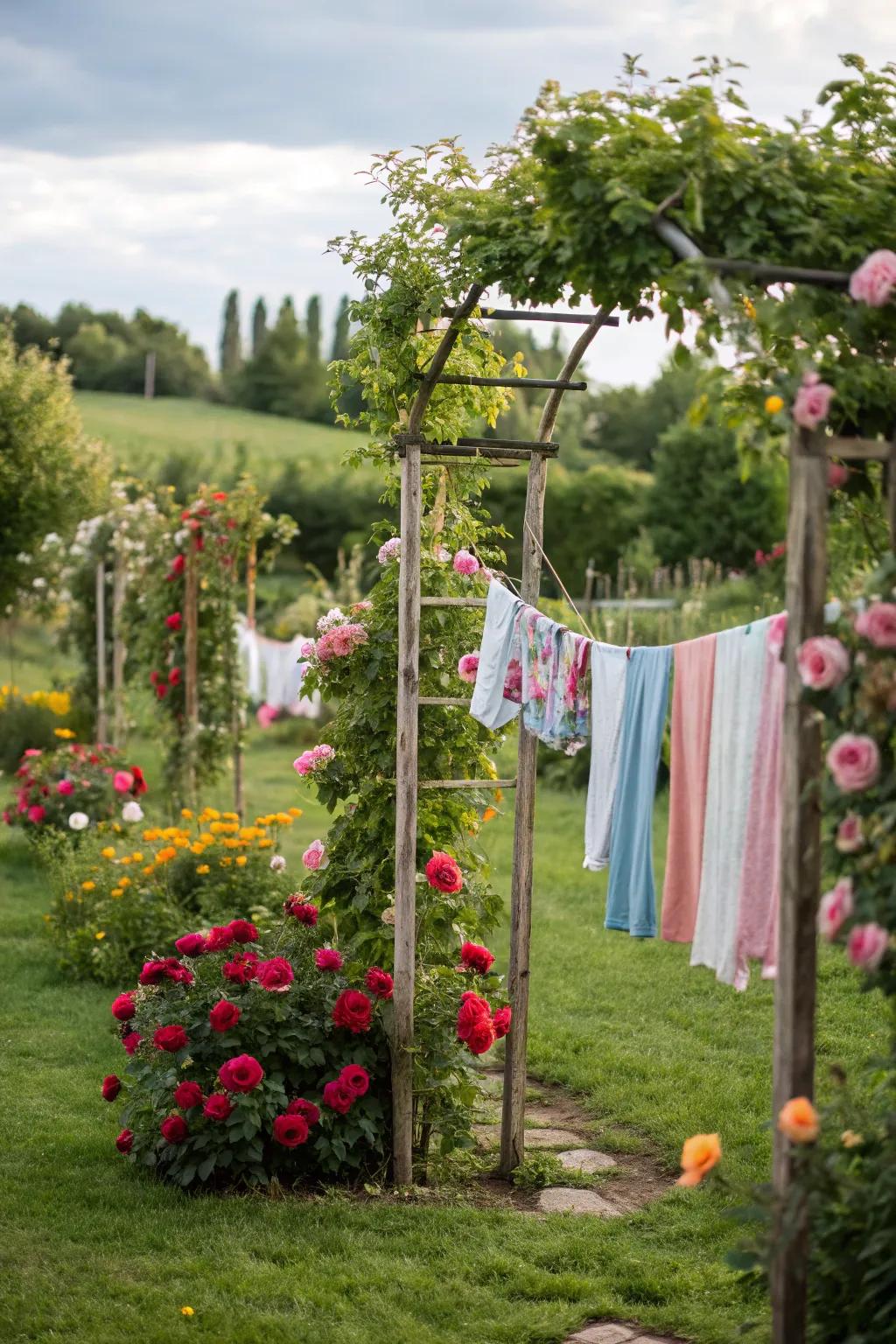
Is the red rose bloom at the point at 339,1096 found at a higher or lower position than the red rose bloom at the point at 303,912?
lower

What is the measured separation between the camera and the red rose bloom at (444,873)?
4.14 metres

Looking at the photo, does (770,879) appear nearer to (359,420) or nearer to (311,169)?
(359,420)

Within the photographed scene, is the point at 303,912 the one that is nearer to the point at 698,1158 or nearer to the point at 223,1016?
the point at 223,1016

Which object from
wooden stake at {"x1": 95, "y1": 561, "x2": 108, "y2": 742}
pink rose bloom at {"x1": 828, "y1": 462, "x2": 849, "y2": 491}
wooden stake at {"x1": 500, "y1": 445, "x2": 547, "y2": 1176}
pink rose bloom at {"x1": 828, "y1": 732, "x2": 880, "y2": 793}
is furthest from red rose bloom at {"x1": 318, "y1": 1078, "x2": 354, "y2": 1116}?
wooden stake at {"x1": 95, "y1": 561, "x2": 108, "y2": 742}

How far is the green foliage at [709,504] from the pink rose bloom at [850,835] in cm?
1904

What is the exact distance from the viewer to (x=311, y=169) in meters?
6.99

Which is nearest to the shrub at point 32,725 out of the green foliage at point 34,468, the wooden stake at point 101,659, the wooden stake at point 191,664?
the wooden stake at point 101,659

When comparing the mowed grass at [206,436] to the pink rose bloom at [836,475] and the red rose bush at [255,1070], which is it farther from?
the pink rose bloom at [836,475]

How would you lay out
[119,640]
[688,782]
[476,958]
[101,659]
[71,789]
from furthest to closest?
[101,659] < [119,640] < [71,789] < [476,958] < [688,782]

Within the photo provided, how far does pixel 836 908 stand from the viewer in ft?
7.88

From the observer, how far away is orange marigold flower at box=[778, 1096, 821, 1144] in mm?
2395

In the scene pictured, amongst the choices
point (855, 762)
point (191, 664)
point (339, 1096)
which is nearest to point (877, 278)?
point (855, 762)

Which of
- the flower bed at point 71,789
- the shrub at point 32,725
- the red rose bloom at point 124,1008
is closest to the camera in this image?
the red rose bloom at point 124,1008

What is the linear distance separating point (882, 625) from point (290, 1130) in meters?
2.36
